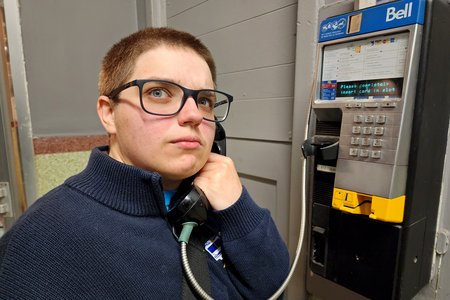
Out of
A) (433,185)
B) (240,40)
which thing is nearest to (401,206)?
(433,185)

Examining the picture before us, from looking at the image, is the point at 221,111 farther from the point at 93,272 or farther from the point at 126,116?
the point at 93,272

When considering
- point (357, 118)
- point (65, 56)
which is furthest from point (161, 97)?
point (65, 56)

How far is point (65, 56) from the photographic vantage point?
133cm

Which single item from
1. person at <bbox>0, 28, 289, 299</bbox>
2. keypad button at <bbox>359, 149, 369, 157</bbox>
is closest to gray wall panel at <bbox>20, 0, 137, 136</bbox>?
person at <bbox>0, 28, 289, 299</bbox>

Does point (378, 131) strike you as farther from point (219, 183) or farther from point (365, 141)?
point (219, 183)

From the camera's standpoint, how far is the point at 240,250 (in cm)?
62

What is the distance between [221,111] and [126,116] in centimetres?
83

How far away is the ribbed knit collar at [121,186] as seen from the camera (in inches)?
21.1

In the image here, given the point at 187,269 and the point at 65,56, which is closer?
the point at 187,269

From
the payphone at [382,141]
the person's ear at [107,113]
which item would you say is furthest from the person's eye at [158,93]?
the payphone at [382,141]

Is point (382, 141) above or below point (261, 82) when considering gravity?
below

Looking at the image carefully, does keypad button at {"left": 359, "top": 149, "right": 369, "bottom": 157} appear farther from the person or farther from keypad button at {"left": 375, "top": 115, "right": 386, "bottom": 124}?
the person

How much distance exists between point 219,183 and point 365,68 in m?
0.43

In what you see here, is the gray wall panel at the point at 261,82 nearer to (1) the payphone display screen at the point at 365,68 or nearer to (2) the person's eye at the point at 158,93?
(1) the payphone display screen at the point at 365,68
